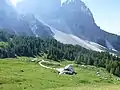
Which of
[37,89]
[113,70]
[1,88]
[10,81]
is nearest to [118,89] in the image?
[37,89]

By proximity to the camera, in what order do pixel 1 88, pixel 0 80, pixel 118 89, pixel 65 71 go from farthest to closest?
pixel 65 71 → pixel 0 80 → pixel 1 88 → pixel 118 89

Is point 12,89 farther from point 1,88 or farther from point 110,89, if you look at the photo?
point 110,89

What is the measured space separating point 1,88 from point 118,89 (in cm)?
1843

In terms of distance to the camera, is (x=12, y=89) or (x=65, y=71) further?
(x=65, y=71)

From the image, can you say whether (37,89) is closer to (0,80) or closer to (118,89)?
(0,80)

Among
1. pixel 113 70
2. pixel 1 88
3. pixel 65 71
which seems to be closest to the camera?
pixel 1 88

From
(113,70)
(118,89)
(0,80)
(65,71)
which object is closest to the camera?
(118,89)

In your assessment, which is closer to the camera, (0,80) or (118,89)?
(118,89)

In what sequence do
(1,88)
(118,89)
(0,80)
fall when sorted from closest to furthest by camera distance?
(118,89), (1,88), (0,80)

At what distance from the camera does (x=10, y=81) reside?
57750 mm

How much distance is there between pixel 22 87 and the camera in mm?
50312

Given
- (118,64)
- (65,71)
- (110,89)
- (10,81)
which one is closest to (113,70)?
(118,64)

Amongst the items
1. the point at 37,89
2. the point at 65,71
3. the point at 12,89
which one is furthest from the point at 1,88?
the point at 65,71

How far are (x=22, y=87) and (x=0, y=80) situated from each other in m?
7.53
